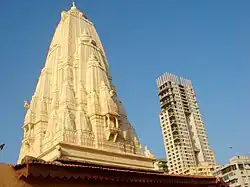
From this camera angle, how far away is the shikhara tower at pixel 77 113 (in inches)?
958

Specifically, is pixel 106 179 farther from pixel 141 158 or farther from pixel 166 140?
pixel 166 140

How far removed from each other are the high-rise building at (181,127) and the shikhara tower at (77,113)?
3226 inches

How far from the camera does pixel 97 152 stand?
24391 mm

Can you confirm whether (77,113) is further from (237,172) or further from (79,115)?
(237,172)

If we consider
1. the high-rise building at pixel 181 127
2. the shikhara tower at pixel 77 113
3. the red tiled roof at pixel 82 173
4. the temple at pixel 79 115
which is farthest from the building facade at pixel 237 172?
the red tiled roof at pixel 82 173

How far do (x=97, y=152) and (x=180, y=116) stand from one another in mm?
98603

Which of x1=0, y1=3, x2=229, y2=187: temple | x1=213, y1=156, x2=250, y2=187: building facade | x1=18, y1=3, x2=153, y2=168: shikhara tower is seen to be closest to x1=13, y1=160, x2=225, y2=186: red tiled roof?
x1=0, y1=3, x2=229, y2=187: temple

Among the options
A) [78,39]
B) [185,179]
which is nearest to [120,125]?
[78,39]

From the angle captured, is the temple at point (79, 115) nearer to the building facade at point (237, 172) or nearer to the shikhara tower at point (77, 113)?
the shikhara tower at point (77, 113)

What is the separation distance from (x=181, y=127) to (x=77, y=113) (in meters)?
95.3

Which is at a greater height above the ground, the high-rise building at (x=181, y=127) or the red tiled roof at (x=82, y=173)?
the high-rise building at (x=181, y=127)

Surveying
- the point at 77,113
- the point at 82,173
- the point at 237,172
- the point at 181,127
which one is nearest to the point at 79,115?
the point at 77,113

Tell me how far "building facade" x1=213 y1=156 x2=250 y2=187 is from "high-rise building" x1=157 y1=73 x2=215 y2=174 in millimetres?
28924

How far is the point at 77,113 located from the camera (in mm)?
26281
